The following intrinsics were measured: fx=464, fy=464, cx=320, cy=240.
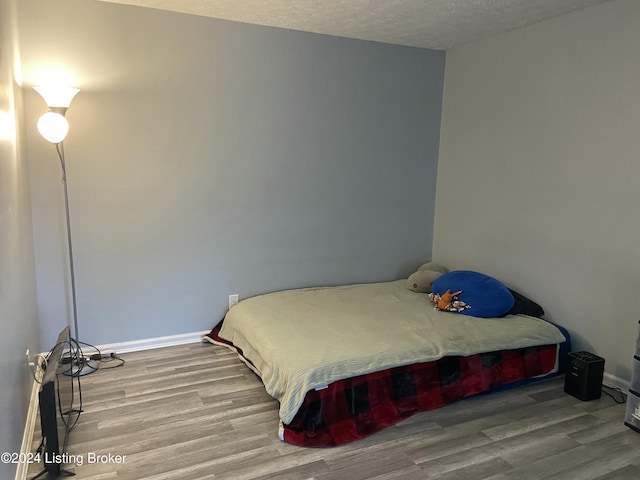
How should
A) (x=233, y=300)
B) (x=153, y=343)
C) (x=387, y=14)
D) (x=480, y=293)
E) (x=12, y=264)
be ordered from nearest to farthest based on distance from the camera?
(x=12, y=264) → (x=387, y=14) → (x=480, y=293) → (x=153, y=343) → (x=233, y=300)

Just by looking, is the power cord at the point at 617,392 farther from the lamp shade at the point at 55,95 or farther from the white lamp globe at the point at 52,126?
the lamp shade at the point at 55,95

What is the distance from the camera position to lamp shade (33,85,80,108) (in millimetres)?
2674

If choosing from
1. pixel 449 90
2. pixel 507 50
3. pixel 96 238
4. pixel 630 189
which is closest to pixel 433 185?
pixel 449 90

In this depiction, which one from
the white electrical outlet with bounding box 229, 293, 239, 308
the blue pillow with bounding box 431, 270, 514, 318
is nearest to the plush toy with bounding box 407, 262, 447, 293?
the blue pillow with bounding box 431, 270, 514, 318

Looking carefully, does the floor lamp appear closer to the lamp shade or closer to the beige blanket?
the lamp shade

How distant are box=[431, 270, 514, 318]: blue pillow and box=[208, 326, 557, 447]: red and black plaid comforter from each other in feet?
1.13

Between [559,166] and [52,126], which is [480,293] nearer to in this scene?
[559,166]

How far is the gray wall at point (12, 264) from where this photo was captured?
1.75m

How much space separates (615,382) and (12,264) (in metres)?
3.46

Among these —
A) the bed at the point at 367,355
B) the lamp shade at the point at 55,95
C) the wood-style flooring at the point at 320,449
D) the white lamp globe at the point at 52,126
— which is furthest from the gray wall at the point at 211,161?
the wood-style flooring at the point at 320,449

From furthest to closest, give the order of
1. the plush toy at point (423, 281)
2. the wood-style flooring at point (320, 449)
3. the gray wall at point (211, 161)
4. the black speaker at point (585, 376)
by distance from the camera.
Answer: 1. the plush toy at point (423, 281)
2. the gray wall at point (211, 161)
3. the black speaker at point (585, 376)
4. the wood-style flooring at point (320, 449)

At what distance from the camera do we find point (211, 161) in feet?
11.3

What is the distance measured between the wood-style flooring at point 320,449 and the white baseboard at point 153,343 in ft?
0.99

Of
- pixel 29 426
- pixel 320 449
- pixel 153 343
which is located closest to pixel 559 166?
pixel 320 449
